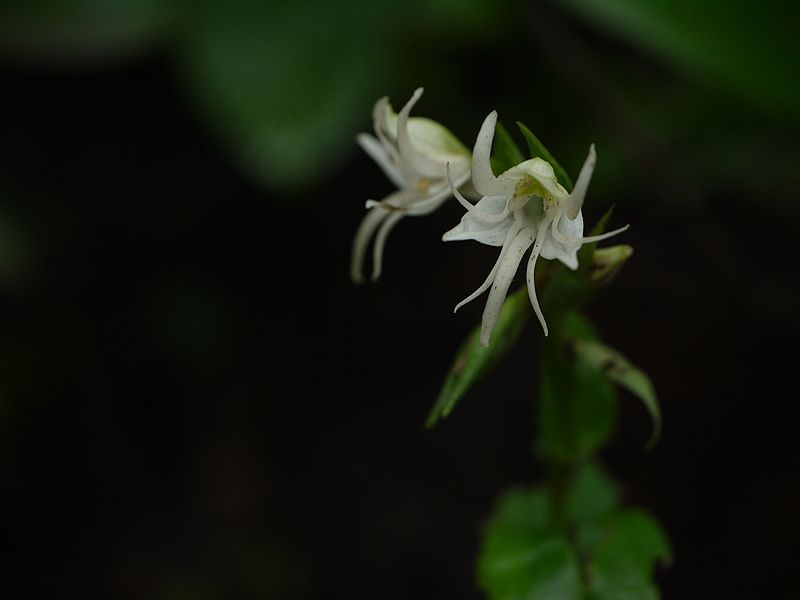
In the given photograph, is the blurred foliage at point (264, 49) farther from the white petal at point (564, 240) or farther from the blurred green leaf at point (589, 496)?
the white petal at point (564, 240)

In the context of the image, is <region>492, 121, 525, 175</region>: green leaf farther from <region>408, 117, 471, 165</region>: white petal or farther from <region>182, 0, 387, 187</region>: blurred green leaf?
<region>182, 0, 387, 187</region>: blurred green leaf

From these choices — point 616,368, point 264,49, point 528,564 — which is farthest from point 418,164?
point 264,49

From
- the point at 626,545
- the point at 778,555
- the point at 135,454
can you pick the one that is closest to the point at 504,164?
the point at 626,545

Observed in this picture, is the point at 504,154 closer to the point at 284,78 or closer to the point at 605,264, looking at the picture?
the point at 605,264

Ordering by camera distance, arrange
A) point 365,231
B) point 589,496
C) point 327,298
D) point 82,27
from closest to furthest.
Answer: point 365,231 → point 589,496 → point 82,27 → point 327,298

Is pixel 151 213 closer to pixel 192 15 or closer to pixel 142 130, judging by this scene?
pixel 142 130

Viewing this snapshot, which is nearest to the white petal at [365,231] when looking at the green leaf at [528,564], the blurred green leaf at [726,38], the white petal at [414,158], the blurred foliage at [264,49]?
the white petal at [414,158]

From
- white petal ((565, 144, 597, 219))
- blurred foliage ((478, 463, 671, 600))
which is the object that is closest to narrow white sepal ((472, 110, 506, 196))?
white petal ((565, 144, 597, 219))

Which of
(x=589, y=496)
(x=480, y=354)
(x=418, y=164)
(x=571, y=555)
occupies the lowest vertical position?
(x=589, y=496)
